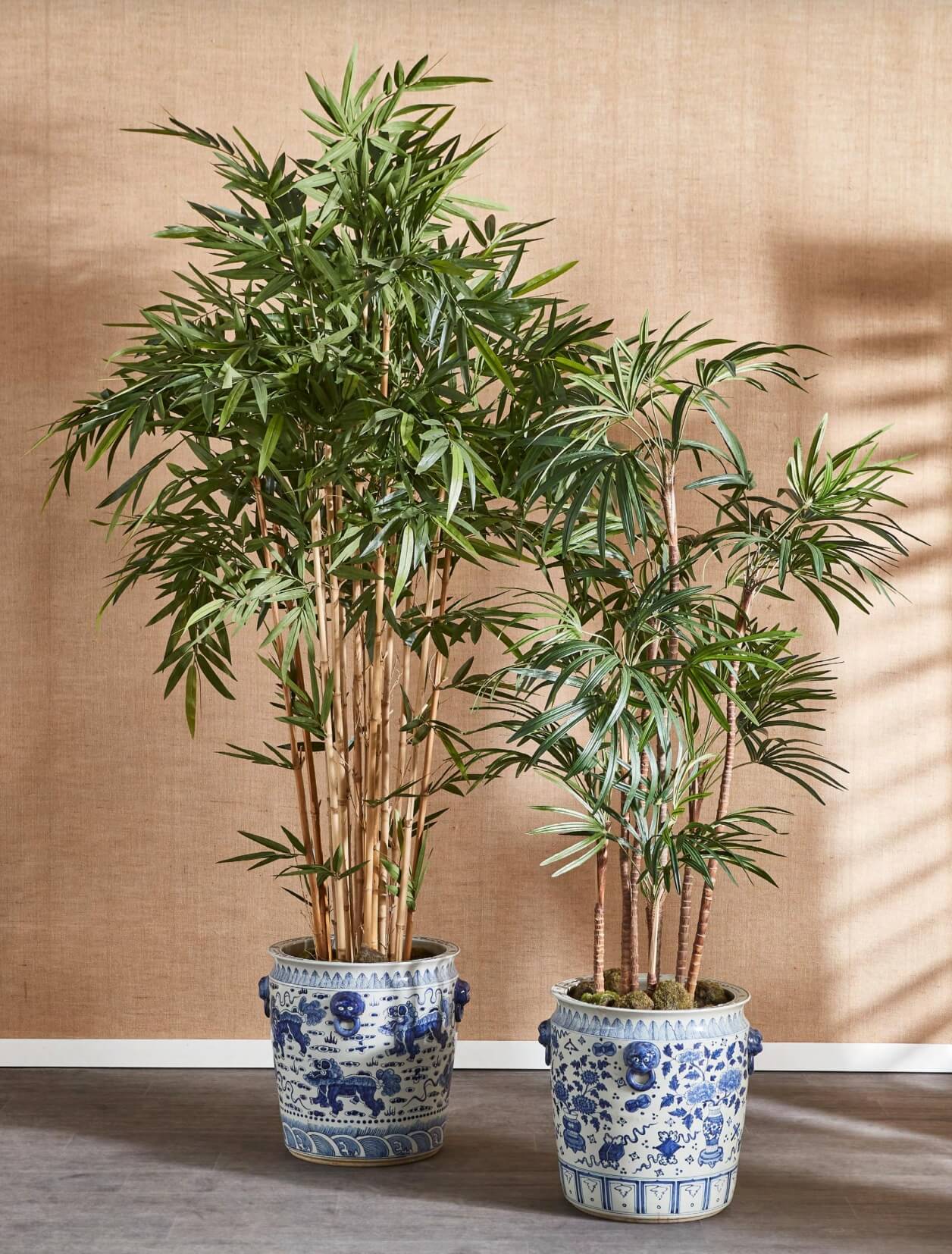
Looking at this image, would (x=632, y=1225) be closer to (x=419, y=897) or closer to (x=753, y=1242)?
(x=753, y=1242)

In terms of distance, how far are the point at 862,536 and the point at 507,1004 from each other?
163 cm

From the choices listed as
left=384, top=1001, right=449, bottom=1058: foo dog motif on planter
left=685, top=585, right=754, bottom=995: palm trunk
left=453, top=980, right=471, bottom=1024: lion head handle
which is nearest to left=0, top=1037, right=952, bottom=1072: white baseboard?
left=453, top=980, right=471, bottom=1024: lion head handle

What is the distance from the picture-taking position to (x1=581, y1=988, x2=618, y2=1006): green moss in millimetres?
2496

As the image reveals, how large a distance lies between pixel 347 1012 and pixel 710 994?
770 millimetres

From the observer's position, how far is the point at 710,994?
2.60 metres

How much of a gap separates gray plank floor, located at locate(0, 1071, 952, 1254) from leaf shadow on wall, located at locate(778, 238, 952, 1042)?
0.97 feet

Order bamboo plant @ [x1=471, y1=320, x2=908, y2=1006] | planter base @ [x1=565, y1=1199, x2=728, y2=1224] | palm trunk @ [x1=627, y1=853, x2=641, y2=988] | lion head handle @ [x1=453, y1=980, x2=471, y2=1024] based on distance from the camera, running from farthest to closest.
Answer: lion head handle @ [x1=453, y1=980, x2=471, y2=1024], palm trunk @ [x1=627, y1=853, x2=641, y2=988], planter base @ [x1=565, y1=1199, x2=728, y2=1224], bamboo plant @ [x1=471, y1=320, x2=908, y2=1006]

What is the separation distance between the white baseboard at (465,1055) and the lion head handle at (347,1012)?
82 centimetres

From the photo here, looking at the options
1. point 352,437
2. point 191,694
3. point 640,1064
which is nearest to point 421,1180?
point 640,1064

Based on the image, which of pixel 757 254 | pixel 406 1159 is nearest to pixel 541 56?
pixel 757 254

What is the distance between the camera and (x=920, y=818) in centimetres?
343

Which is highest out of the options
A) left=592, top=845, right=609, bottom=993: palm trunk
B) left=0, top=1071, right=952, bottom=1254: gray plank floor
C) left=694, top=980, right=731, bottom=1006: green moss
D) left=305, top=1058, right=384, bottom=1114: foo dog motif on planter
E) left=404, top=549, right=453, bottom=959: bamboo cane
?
left=404, top=549, right=453, bottom=959: bamboo cane

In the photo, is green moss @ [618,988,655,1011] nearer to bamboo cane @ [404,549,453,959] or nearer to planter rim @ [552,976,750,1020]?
planter rim @ [552,976,750,1020]

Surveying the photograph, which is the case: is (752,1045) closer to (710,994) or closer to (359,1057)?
(710,994)
